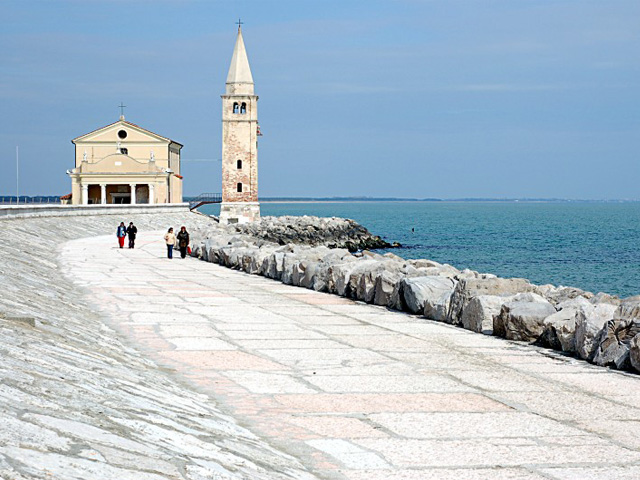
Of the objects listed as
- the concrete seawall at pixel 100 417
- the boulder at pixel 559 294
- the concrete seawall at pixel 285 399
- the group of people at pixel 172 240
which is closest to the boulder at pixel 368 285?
the concrete seawall at pixel 285 399

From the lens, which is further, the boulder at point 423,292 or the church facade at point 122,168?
the church facade at point 122,168

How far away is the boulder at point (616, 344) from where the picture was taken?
8.33 meters

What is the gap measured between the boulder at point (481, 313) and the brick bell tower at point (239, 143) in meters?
56.7

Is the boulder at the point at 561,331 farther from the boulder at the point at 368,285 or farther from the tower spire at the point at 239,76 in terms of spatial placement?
the tower spire at the point at 239,76

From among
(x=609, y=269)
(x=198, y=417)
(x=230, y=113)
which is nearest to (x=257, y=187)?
(x=230, y=113)

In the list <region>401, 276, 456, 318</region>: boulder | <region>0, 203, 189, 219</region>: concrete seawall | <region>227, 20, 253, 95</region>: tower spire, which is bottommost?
<region>401, 276, 456, 318</region>: boulder

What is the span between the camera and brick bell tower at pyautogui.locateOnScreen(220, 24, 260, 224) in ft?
222

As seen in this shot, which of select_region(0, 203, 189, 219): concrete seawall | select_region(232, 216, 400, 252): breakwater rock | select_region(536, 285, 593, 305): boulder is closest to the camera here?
select_region(536, 285, 593, 305): boulder

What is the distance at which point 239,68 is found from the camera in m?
67.4

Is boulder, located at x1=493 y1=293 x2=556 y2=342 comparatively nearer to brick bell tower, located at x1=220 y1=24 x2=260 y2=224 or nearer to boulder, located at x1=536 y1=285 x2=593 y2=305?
boulder, located at x1=536 y1=285 x2=593 y2=305

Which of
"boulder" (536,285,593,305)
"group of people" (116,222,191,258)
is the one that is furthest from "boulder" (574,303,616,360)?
"group of people" (116,222,191,258)

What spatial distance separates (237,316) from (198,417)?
6185 mm

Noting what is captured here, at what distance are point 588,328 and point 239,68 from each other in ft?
199

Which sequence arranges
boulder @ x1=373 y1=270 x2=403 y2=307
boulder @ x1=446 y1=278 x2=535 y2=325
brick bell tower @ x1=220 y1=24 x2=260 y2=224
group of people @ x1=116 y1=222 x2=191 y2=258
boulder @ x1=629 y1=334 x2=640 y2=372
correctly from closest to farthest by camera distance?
boulder @ x1=629 y1=334 x2=640 y2=372 → boulder @ x1=446 y1=278 x2=535 y2=325 → boulder @ x1=373 y1=270 x2=403 y2=307 → group of people @ x1=116 y1=222 x2=191 y2=258 → brick bell tower @ x1=220 y1=24 x2=260 y2=224
